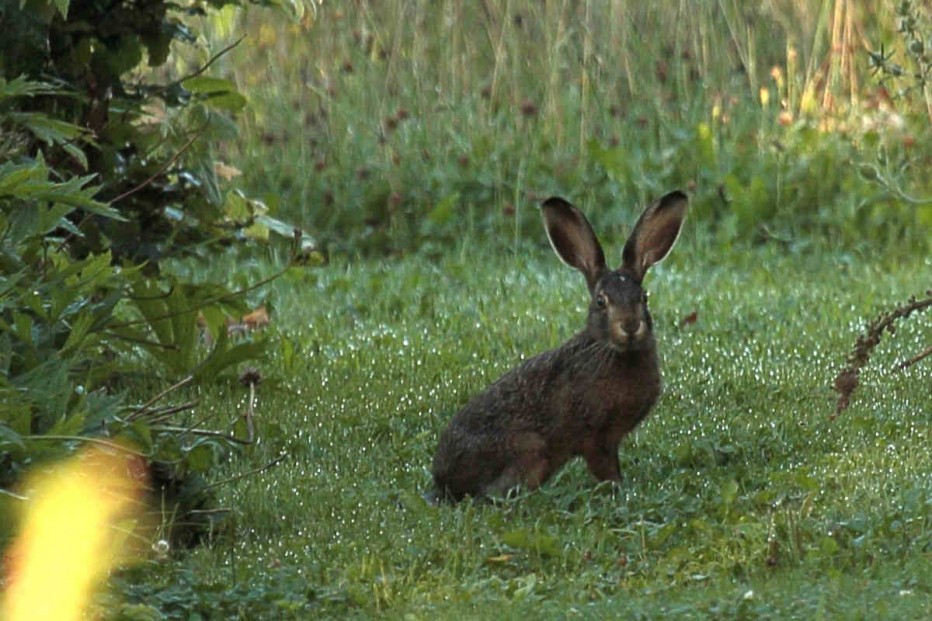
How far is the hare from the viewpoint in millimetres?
6410

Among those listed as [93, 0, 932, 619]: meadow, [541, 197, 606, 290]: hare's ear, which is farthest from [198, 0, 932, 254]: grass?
[541, 197, 606, 290]: hare's ear

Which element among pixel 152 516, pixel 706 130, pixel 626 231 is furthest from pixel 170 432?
pixel 706 130

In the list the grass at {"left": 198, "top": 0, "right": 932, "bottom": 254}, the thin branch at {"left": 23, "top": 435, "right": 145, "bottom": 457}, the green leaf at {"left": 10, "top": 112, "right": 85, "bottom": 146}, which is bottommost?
the thin branch at {"left": 23, "top": 435, "right": 145, "bottom": 457}

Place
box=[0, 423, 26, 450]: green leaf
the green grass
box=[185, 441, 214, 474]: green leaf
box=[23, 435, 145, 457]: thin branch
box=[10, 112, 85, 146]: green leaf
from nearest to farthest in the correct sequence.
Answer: box=[0, 423, 26, 450]: green leaf
box=[23, 435, 145, 457]: thin branch
the green grass
box=[10, 112, 85, 146]: green leaf
box=[185, 441, 214, 474]: green leaf

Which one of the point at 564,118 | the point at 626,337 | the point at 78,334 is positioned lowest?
the point at 626,337

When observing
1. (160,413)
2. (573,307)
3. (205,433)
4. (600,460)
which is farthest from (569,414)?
(573,307)

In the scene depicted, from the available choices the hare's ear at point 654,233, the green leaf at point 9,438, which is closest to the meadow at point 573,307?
the green leaf at point 9,438

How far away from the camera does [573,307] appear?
9.73 m

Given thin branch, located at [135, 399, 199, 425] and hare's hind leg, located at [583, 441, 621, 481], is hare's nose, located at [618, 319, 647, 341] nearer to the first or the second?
hare's hind leg, located at [583, 441, 621, 481]

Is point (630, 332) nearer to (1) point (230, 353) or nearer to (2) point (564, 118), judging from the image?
(1) point (230, 353)

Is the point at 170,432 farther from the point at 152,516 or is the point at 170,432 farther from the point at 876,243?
the point at 876,243

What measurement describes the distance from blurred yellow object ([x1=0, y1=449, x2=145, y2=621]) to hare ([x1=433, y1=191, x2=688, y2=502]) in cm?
149

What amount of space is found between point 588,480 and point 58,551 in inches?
87.6

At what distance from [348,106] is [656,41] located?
2.30 meters
